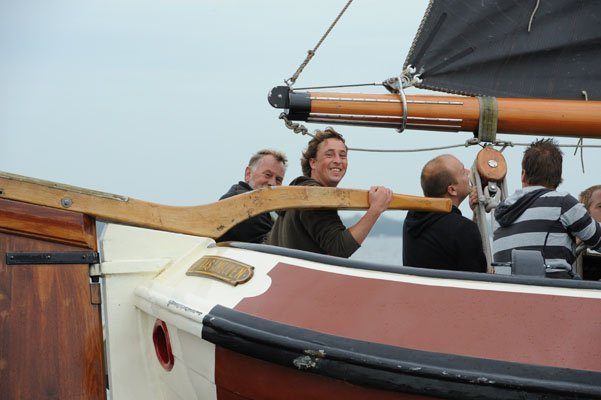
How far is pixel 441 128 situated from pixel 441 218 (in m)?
0.63

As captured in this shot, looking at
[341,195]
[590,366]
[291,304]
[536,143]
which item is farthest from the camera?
[536,143]

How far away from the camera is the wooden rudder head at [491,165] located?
414cm

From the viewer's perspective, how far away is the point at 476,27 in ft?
15.3

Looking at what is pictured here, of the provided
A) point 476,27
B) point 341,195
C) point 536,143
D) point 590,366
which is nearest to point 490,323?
point 590,366

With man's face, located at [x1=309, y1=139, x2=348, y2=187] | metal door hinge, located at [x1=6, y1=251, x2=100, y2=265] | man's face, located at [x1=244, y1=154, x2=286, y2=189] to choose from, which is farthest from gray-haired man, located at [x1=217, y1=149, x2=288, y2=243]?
metal door hinge, located at [x1=6, y1=251, x2=100, y2=265]

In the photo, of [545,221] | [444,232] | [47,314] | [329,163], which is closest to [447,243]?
[444,232]

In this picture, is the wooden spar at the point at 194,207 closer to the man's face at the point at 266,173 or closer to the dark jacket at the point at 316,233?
the dark jacket at the point at 316,233

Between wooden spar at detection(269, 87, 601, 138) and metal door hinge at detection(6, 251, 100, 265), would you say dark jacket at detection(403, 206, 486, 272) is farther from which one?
metal door hinge at detection(6, 251, 100, 265)

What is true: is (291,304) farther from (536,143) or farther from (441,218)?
(536,143)

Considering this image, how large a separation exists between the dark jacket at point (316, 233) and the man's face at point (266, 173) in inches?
40.1

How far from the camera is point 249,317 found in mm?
3164

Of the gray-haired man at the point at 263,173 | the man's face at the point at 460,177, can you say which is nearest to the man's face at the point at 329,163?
the man's face at the point at 460,177

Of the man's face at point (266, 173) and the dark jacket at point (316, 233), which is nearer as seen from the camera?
the dark jacket at point (316, 233)

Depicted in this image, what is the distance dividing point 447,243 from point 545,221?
15.5 inches
